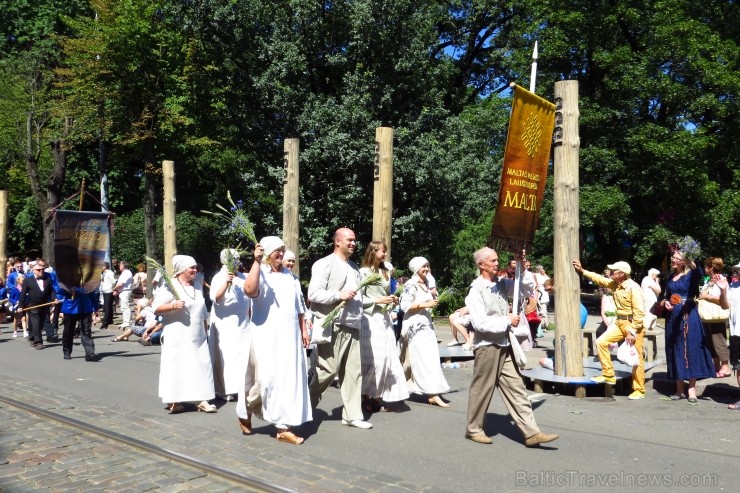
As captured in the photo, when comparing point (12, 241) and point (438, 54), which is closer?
point (438, 54)

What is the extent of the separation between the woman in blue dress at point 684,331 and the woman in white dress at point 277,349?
4.76 meters

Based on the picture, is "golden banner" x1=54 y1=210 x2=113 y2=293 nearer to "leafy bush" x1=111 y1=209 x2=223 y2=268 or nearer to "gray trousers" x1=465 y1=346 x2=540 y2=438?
"gray trousers" x1=465 y1=346 x2=540 y2=438

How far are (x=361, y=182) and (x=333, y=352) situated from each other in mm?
14552

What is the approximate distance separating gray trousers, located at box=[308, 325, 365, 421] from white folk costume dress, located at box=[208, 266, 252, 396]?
1.72 metres

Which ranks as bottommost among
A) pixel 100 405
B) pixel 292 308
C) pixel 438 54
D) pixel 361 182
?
pixel 100 405

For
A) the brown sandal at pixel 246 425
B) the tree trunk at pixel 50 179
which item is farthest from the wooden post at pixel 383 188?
the tree trunk at pixel 50 179

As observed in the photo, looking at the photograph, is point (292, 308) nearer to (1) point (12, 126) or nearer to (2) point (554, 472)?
(2) point (554, 472)

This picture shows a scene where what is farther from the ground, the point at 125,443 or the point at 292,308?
the point at 292,308

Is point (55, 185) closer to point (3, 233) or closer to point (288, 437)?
point (3, 233)

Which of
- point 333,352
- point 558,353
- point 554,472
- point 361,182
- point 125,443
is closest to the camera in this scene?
point 554,472

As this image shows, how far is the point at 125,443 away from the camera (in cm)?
714

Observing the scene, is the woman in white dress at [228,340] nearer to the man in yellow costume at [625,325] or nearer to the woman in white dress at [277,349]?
the woman in white dress at [277,349]

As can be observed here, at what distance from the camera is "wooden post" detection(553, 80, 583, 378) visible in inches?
396

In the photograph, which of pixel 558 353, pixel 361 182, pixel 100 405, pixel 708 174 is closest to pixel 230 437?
pixel 100 405
